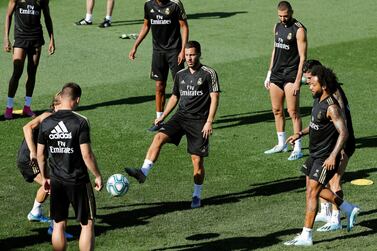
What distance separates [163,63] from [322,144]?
6.63 metres

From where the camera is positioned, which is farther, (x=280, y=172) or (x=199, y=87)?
(x=280, y=172)

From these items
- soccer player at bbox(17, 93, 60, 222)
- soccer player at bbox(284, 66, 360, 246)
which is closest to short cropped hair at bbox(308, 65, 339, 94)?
soccer player at bbox(284, 66, 360, 246)

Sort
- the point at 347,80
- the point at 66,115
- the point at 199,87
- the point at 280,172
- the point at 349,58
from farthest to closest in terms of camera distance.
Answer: the point at 349,58 → the point at 347,80 → the point at 280,172 → the point at 199,87 → the point at 66,115

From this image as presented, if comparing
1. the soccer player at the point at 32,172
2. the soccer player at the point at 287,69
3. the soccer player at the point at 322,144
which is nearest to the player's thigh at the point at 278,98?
the soccer player at the point at 287,69

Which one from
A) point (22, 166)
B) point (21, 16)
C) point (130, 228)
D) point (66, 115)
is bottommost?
point (130, 228)

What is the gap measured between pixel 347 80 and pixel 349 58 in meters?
2.19

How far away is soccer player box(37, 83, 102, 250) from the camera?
10859 millimetres

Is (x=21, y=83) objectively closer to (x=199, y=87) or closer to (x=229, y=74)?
(x=229, y=74)

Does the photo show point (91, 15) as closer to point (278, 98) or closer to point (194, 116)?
point (278, 98)

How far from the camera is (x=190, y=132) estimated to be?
13.9 m

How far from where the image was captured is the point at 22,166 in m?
12.8

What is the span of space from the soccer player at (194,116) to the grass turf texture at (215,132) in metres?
0.63

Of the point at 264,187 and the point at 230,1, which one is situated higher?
the point at 230,1

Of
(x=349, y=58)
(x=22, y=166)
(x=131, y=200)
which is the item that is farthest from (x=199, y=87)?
(x=349, y=58)
